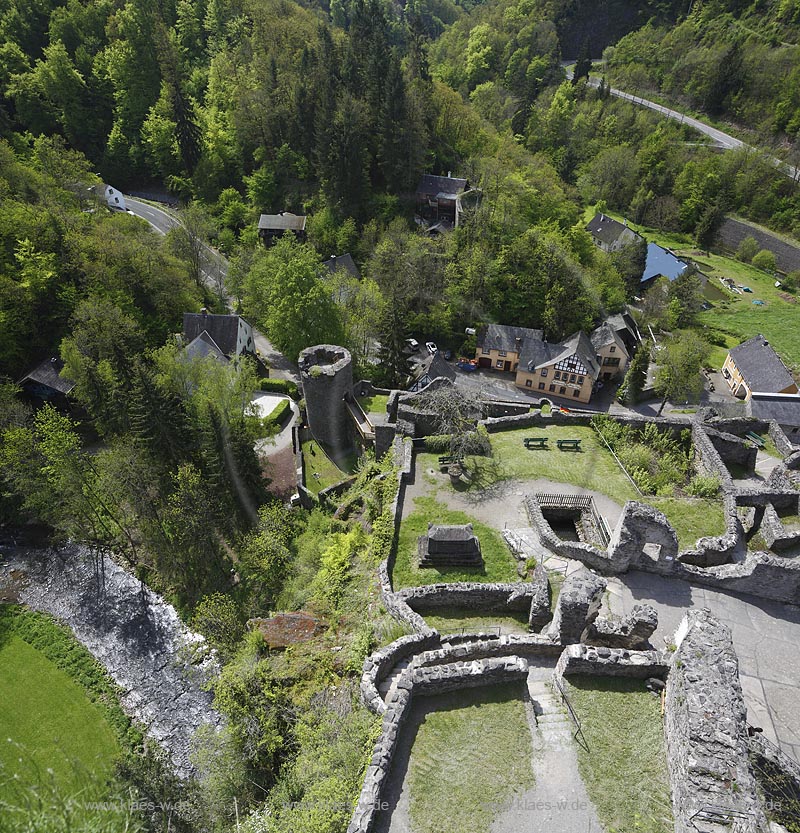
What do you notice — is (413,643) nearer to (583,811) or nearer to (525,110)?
(583,811)

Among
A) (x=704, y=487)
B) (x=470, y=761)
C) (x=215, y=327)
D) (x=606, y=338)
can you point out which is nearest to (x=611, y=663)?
(x=470, y=761)

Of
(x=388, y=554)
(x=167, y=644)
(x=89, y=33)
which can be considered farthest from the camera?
(x=89, y=33)

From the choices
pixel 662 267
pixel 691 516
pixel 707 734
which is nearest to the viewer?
pixel 707 734

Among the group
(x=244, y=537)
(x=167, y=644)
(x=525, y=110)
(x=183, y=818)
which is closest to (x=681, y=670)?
(x=183, y=818)

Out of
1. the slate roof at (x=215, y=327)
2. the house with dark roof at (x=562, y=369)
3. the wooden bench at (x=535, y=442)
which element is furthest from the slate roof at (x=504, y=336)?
the wooden bench at (x=535, y=442)

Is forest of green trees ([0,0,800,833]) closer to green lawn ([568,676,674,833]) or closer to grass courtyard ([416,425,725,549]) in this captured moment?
grass courtyard ([416,425,725,549])

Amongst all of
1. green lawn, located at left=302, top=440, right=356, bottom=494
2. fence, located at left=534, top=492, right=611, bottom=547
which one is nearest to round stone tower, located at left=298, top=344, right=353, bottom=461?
green lawn, located at left=302, top=440, right=356, bottom=494

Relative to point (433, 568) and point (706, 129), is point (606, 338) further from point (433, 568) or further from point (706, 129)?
point (706, 129)
